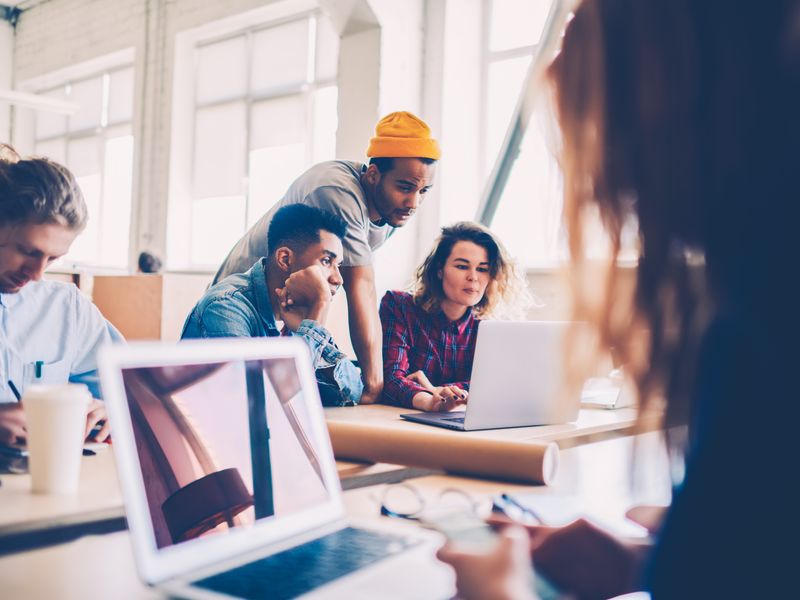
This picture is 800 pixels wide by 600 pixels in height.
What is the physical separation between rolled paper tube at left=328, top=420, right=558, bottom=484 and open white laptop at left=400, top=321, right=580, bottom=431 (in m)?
0.30

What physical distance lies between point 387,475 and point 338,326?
1.99 metres

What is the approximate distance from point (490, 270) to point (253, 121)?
15.0ft

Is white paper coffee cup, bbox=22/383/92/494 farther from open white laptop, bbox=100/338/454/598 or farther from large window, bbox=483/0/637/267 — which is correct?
large window, bbox=483/0/637/267

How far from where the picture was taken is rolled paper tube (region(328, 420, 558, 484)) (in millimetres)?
1249

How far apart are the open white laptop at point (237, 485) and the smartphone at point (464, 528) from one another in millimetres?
32

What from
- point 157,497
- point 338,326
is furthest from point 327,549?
point 338,326

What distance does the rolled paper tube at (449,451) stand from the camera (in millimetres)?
1249

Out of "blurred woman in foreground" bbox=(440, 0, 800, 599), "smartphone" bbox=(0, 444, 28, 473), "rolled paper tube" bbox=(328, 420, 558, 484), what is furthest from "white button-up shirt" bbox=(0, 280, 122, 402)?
"blurred woman in foreground" bbox=(440, 0, 800, 599)

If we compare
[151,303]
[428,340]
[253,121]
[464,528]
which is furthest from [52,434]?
[253,121]

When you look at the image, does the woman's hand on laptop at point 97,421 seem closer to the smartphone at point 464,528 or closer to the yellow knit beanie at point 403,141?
the smartphone at point 464,528

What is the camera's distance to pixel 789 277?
0.52 metres

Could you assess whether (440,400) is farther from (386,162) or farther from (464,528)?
(464,528)

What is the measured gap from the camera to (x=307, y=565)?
0.80 metres

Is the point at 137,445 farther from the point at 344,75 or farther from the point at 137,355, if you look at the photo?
the point at 344,75
